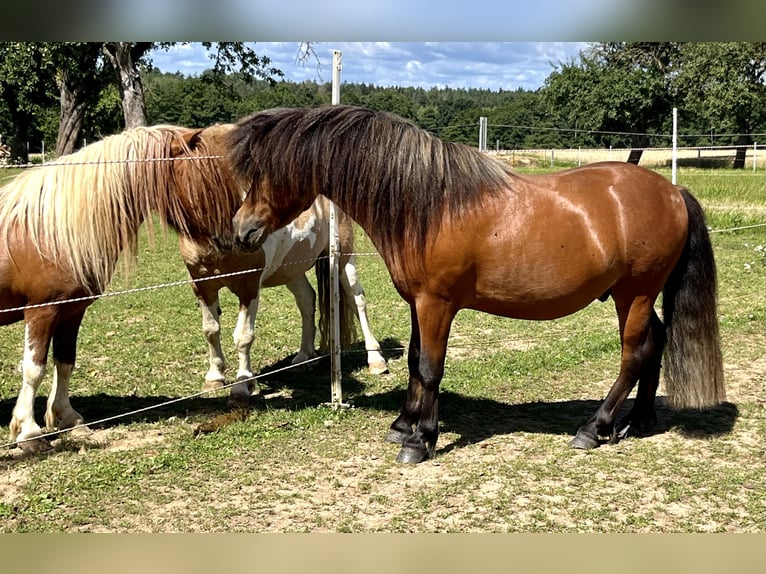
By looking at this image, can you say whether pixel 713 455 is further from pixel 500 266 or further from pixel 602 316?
pixel 602 316

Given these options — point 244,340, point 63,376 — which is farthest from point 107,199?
point 244,340

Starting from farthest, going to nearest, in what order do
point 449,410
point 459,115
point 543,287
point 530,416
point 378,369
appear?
point 459,115, point 378,369, point 449,410, point 530,416, point 543,287

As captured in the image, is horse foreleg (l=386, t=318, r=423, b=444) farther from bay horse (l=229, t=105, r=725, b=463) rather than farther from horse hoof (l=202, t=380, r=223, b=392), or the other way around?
Result: horse hoof (l=202, t=380, r=223, b=392)

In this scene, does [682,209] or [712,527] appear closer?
[712,527]

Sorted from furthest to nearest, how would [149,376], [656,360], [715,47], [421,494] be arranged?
[715,47] → [149,376] → [656,360] → [421,494]

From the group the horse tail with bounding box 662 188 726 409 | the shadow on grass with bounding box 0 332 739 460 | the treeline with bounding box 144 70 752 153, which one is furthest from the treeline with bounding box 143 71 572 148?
the horse tail with bounding box 662 188 726 409

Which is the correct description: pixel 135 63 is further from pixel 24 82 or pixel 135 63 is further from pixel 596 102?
pixel 596 102

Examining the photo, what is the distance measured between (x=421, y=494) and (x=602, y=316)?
480 centimetres

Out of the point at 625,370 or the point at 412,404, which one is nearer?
the point at 625,370

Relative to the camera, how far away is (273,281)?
535 cm

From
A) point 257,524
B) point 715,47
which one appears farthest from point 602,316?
point 715,47

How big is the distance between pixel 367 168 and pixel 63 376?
2.44 metres

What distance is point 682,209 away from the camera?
3824 millimetres

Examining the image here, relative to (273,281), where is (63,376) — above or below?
below
